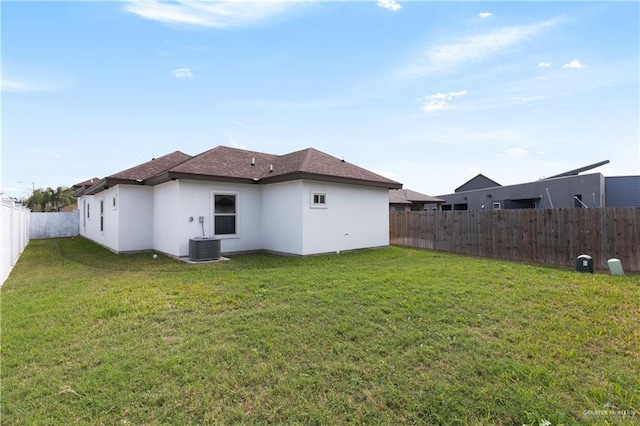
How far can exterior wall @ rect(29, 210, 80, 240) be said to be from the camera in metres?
18.6

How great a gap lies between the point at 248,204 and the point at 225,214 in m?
0.93

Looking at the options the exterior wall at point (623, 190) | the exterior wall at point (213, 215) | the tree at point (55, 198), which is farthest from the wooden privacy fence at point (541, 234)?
the tree at point (55, 198)

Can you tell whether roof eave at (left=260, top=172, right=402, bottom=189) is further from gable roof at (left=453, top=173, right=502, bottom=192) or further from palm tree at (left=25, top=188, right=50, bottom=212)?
palm tree at (left=25, top=188, right=50, bottom=212)

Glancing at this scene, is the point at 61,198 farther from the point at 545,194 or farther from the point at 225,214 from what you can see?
the point at 545,194

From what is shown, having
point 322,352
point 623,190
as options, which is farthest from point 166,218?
point 623,190

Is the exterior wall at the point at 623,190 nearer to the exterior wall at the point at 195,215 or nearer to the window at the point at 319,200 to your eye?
the window at the point at 319,200

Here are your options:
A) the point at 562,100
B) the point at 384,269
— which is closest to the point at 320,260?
the point at 384,269

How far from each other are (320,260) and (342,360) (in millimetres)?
6138

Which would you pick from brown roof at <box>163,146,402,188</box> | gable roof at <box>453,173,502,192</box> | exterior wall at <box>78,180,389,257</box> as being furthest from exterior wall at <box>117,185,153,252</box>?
gable roof at <box>453,173,502,192</box>

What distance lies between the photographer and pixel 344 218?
1116 cm

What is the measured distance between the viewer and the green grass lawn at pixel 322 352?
2.50 meters

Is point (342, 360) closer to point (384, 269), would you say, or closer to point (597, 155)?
point (384, 269)

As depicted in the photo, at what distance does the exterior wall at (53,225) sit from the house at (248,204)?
33.9ft

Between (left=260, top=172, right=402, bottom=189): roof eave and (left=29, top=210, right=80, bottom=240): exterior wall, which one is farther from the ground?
(left=260, top=172, right=402, bottom=189): roof eave
